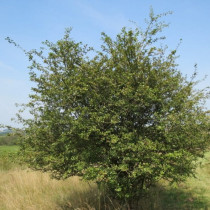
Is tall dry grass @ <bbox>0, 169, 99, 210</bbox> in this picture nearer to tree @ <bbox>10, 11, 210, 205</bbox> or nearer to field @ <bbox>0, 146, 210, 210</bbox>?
field @ <bbox>0, 146, 210, 210</bbox>

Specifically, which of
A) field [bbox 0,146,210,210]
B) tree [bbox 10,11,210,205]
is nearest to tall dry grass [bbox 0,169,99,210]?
field [bbox 0,146,210,210]

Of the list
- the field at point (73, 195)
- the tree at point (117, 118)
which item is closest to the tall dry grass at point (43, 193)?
the field at point (73, 195)

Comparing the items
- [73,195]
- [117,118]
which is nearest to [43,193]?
[73,195]

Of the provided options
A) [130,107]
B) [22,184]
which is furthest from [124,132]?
[22,184]

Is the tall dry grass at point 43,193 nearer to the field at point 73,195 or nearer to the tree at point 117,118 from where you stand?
the field at point 73,195

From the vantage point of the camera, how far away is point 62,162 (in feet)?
22.8

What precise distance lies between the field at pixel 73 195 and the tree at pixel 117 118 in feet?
4.97

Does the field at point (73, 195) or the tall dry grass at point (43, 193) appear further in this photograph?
the tall dry grass at point (43, 193)

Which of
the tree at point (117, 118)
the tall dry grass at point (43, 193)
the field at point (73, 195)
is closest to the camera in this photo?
the tree at point (117, 118)

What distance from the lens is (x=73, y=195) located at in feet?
33.6

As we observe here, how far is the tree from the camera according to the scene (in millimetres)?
6461

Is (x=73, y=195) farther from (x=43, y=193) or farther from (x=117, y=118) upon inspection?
(x=117, y=118)

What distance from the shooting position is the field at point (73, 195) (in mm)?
8894

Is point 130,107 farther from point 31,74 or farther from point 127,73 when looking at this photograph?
point 31,74
